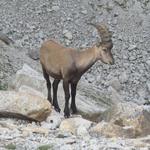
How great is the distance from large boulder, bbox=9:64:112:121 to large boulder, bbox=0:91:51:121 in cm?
236

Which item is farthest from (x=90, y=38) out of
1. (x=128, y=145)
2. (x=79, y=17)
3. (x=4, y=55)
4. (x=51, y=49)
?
(x=128, y=145)

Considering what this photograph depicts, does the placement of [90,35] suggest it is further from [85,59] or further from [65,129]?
[65,129]

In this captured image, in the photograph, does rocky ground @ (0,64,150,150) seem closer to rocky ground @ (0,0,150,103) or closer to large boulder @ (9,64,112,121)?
large boulder @ (9,64,112,121)

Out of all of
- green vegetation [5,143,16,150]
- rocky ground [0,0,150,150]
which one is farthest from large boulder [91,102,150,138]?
rocky ground [0,0,150,150]

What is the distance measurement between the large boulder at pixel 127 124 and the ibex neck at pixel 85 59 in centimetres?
167

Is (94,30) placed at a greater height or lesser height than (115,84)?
greater

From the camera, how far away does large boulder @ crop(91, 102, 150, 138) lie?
43.6 feet

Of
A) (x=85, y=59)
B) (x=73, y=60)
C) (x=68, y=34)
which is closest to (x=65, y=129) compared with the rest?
(x=73, y=60)

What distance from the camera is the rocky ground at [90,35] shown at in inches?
977

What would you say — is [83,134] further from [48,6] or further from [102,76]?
[48,6]

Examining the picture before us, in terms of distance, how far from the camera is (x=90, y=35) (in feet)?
95.4

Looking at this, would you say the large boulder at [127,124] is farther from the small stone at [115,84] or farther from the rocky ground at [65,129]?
the small stone at [115,84]

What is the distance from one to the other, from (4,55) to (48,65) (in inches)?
317

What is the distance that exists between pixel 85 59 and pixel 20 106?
269 centimetres
